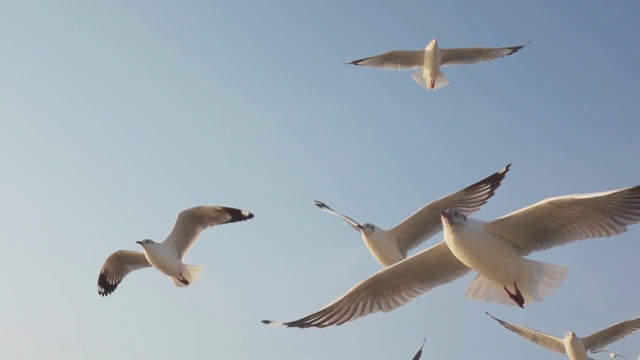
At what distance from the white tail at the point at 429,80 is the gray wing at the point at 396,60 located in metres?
0.18

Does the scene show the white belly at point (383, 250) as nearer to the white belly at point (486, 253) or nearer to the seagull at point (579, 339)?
the seagull at point (579, 339)

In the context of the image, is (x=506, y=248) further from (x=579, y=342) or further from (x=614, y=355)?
(x=614, y=355)

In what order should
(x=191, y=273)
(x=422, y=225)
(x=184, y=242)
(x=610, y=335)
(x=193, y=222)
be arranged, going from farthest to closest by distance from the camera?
(x=184, y=242) → (x=193, y=222) → (x=191, y=273) → (x=610, y=335) → (x=422, y=225)

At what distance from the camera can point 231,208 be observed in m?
11.6

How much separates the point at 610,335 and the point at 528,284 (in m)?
5.90

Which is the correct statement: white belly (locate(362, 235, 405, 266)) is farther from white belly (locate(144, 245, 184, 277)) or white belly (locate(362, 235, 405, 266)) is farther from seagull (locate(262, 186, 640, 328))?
seagull (locate(262, 186, 640, 328))

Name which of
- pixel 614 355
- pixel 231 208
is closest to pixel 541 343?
pixel 614 355

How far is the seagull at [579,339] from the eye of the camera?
10812mm

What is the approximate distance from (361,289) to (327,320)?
35 centimetres

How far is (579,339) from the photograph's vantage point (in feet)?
36.2

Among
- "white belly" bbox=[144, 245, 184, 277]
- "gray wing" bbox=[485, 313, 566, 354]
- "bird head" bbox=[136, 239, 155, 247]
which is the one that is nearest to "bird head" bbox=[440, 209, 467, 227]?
"gray wing" bbox=[485, 313, 566, 354]

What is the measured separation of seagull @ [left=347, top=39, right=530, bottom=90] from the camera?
13.5m

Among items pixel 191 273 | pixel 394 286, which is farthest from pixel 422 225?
pixel 394 286

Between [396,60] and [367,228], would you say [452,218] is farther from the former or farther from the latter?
[396,60]
